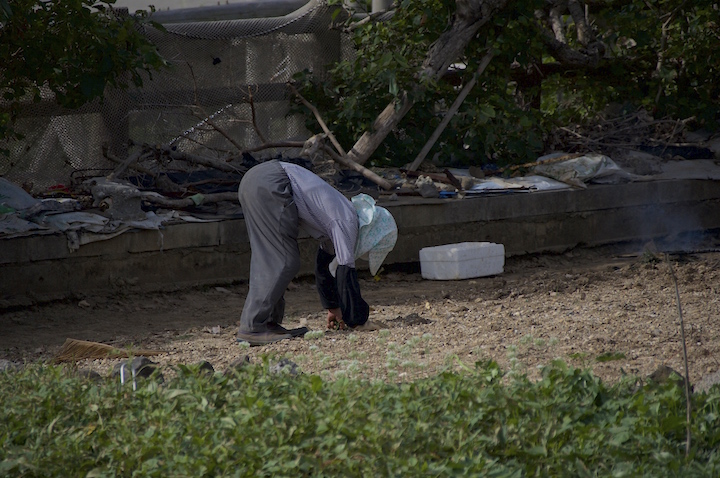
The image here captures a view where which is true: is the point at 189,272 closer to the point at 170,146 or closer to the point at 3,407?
the point at 170,146

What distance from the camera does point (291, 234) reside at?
5754 mm

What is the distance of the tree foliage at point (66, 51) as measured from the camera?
25.0 feet

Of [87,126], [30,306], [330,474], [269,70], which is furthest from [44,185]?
[330,474]

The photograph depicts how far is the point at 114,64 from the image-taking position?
8.03 m

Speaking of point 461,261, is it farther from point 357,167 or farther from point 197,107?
point 197,107


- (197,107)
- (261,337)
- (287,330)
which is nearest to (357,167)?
(197,107)

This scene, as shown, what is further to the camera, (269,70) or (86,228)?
(269,70)

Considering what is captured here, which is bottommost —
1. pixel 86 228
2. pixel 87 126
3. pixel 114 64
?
pixel 86 228

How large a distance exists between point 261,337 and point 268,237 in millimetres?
661

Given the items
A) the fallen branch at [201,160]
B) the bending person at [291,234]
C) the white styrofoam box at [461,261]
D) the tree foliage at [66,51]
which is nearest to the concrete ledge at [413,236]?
the white styrofoam box at [461,261]

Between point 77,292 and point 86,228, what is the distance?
22.2 inches

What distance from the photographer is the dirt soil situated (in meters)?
4.98

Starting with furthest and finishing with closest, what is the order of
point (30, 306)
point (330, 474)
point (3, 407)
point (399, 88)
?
point (399, 88), point (30, 306), point (3, 407), point (330, 474)

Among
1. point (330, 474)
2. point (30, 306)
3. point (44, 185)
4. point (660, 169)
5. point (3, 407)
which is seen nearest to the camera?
point (330, 474)
